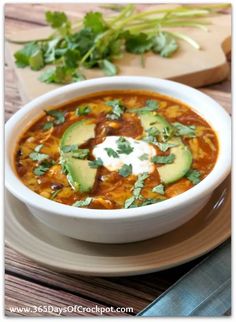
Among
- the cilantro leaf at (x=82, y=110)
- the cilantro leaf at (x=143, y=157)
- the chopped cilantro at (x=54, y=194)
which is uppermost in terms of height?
the cilantro leaf at (x=143, y=157)

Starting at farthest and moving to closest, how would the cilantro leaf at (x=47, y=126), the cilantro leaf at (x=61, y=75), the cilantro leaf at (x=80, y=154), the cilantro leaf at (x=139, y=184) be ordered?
the cilantro leaf at (x=61, y=75) < the cilantro leaf at (x=47, y=126) < the cilantro leaf at (x=80, y=154) < the cilantro leaf at (x=139, y=184)

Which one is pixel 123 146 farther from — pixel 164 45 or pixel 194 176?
pixel 164 45

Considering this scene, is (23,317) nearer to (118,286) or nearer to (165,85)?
→ (118,286)

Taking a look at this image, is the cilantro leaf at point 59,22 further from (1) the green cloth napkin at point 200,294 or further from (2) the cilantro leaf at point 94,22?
(1) the green cloth napkin at point 200,294

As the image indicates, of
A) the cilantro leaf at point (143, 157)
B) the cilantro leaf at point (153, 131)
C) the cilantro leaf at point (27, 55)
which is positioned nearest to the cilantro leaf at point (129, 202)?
the cilantro leaf at point (143, 157)

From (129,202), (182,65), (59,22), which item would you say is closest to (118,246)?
(129,202)
